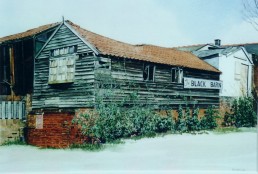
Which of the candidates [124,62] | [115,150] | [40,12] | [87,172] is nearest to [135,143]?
[115,150]

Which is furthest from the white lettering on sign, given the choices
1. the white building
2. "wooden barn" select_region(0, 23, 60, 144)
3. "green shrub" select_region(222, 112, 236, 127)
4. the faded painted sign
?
the faded painted sign

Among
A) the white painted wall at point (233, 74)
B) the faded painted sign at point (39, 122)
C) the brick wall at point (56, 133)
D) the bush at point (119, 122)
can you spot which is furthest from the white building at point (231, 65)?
the faded painted sign at point (39, 122)

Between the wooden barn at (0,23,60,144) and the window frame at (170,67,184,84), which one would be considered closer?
the wooden barn at (0,23,60,144)

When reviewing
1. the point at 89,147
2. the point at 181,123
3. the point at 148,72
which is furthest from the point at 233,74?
the point at 89,147

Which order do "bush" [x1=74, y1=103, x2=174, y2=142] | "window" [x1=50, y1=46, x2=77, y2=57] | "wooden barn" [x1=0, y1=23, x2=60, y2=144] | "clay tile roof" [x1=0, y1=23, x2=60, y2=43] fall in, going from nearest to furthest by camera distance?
"clay tile roof" [x1=0, y1=23, x2=60, y2=43] < "bush" [x1=74, y1=103, x2=174, y2=142] < "wooden barn" [x1=0, y1=23, x2=60, y2=144] < "window" [x1=50, y1=46, x2=77, y2=57]

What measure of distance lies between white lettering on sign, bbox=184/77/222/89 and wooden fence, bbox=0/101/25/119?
3.03 m

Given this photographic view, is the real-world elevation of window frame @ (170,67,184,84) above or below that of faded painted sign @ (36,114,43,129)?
above

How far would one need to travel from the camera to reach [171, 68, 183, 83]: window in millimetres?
6862

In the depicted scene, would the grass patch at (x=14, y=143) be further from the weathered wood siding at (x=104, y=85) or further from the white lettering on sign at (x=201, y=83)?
the white lettering on sign at (x=201, y=83)

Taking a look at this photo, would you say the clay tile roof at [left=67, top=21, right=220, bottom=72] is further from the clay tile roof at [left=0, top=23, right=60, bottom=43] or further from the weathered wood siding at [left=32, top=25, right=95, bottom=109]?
the clay tile roof at [left=0, top=23, right=60, bottom=43]

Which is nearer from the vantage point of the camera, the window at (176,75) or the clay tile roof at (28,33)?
the clay tile roof at (28,33)

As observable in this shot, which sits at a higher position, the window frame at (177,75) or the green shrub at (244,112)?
the window frame at (177,75)

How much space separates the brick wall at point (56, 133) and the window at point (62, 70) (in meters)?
0.62

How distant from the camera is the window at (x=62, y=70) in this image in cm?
657
